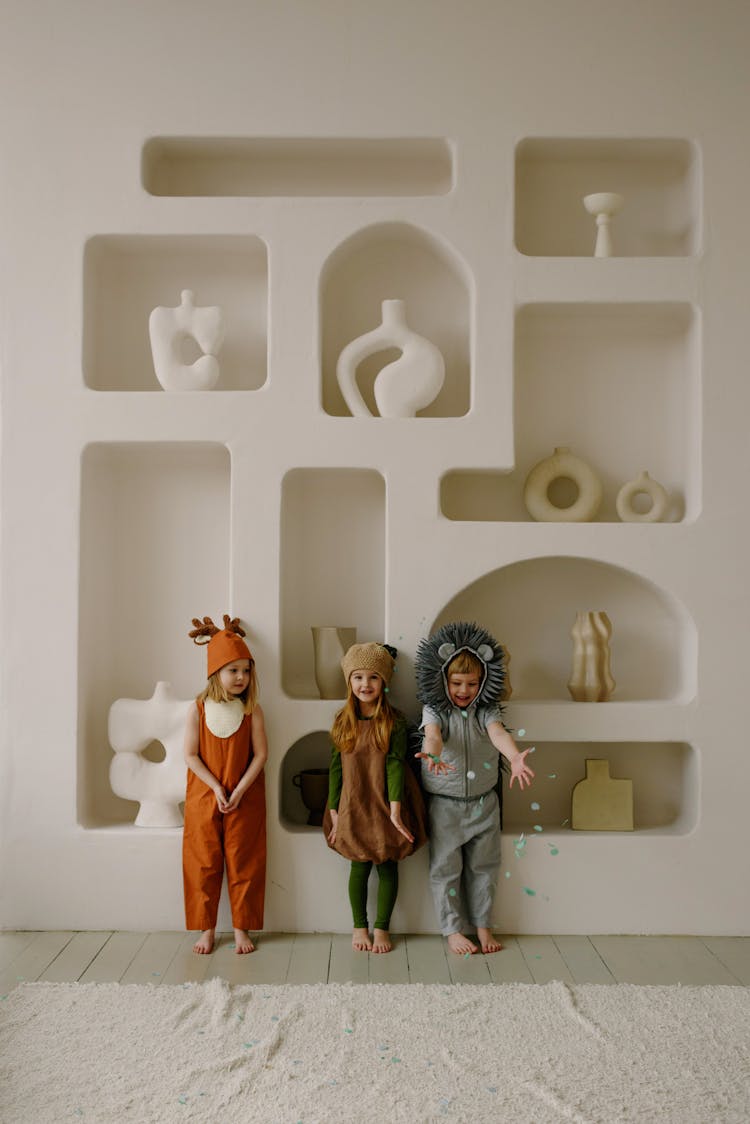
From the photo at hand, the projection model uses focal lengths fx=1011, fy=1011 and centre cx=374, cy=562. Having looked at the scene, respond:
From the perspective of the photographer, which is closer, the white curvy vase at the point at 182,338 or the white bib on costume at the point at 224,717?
the white bib on costume at the point at 224,717

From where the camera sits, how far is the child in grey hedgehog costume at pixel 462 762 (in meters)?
2.81

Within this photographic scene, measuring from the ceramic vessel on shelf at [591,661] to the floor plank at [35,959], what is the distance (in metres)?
1.64

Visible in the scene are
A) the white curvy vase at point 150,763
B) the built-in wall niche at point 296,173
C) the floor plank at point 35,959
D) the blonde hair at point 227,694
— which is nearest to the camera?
the floor plank at point 35,959

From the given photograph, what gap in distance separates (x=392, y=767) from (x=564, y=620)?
0.79 meters

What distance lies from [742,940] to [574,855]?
0.52 metres

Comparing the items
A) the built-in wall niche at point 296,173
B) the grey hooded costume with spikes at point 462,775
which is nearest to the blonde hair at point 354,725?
the grey hooded costume with spikes at point 462,775

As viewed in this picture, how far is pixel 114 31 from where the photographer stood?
299 cm

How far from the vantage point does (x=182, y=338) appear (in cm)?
306

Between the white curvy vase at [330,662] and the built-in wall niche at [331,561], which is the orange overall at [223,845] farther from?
the built-in wall niche at [331,561]

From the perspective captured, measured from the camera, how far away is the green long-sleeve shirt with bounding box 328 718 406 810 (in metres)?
2.80

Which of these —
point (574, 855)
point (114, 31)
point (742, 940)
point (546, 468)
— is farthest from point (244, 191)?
point (742, 940)

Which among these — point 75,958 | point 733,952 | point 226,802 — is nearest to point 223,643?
point 226,802

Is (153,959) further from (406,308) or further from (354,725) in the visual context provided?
(406,308)

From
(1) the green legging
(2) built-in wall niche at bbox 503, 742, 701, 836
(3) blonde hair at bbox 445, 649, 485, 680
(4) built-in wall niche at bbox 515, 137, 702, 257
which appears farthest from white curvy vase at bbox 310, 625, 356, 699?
(4) built-in wall niche at bbox 515, 137, 702, 257
